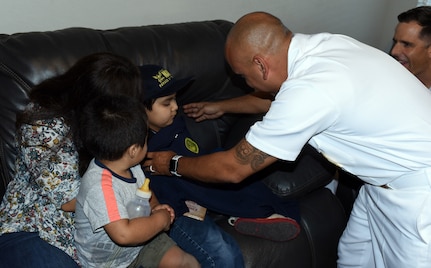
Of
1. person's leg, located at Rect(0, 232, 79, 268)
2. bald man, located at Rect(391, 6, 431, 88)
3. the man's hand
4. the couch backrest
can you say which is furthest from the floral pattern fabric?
bald man, located at Rect(391, 6, 431, 88)

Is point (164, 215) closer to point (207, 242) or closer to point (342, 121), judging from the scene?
point (207, 242)

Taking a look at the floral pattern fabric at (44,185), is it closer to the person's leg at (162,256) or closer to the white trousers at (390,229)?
the person's leg at (162,256)

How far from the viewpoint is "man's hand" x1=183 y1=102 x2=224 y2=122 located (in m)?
2.03

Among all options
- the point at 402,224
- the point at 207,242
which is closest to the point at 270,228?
the point at 207,242

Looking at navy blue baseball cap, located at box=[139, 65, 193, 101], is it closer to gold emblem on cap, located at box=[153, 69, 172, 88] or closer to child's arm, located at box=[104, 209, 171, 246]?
gold emblem on cap, located at box=[153, 69, 172, 88]

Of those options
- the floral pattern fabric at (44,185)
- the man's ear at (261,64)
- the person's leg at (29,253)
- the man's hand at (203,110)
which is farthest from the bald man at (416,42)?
the person's leg at (29,253)

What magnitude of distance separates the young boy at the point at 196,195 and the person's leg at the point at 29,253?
439 millimetres

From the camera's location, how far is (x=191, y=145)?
6.14ft

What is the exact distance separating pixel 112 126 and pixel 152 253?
1.64ft

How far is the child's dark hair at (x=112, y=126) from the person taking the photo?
49.1 inches

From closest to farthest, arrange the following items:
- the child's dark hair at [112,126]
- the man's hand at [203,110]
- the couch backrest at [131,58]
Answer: the child's dark hair at [112,126]
the couch backrest at [131,58]
the man's hand at [203,110]

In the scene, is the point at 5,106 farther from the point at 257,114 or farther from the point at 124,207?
the point at 257,114

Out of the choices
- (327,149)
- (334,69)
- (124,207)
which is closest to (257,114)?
(327,149)

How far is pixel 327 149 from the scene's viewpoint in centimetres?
149
